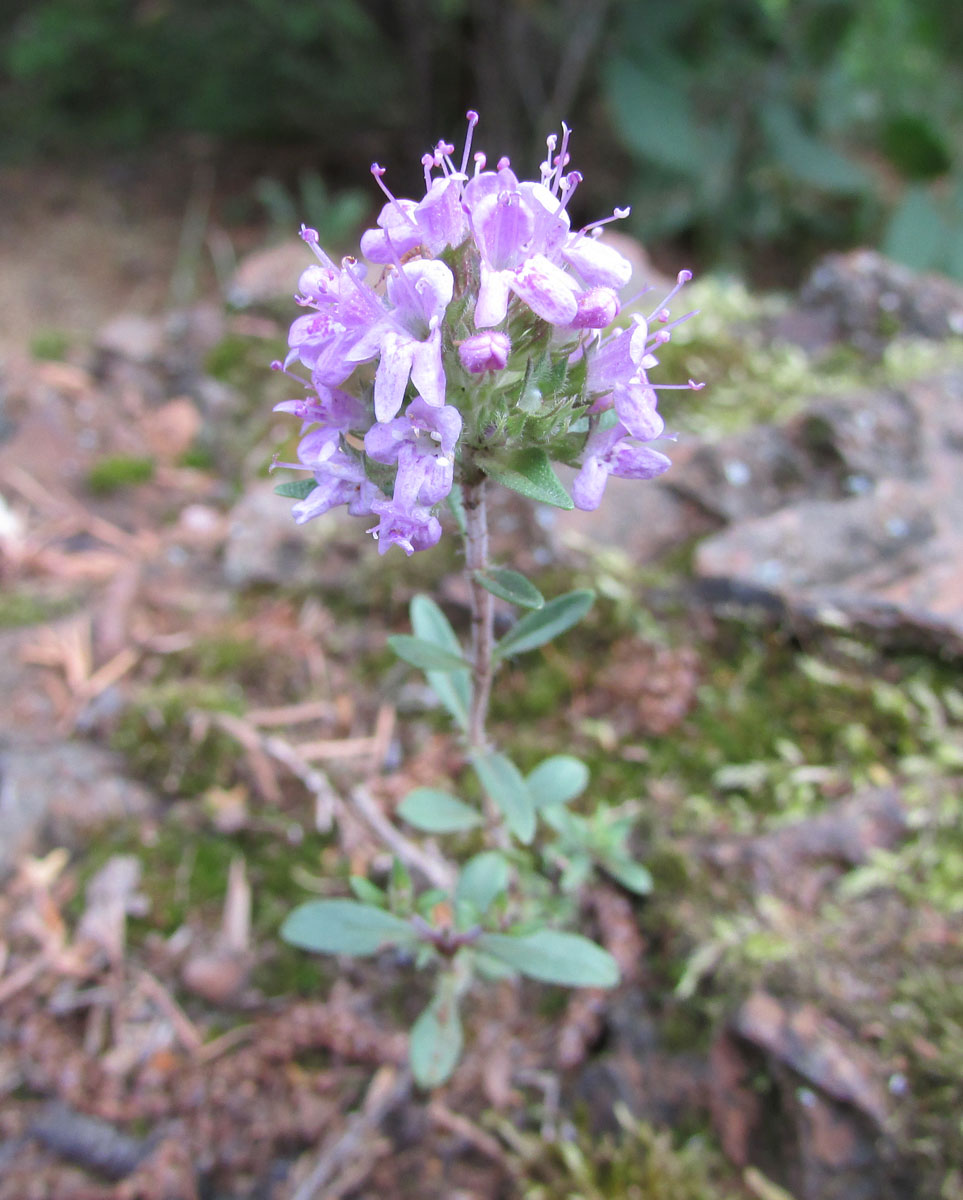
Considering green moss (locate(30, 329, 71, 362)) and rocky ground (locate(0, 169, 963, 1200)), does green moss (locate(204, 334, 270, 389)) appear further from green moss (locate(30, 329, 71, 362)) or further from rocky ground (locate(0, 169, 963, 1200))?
green moss (locate(30, 329, 71, 362))

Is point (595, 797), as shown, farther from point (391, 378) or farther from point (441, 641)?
point (391, 378)

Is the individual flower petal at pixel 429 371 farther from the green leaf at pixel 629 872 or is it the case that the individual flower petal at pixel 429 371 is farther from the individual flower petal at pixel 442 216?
the green leaf at pixel 629 872

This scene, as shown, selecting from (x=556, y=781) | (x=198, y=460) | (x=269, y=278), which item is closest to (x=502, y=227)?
(x=556, y=781)

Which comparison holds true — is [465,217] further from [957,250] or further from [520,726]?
[957,250]

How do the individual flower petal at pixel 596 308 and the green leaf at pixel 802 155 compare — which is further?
the green leaf at pixel 802 155

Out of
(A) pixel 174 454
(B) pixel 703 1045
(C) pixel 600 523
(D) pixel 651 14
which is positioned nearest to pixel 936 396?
(C) pixel 600 523

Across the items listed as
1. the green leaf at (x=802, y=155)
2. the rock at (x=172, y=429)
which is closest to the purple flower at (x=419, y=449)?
the rock at (x=172, y=429)
